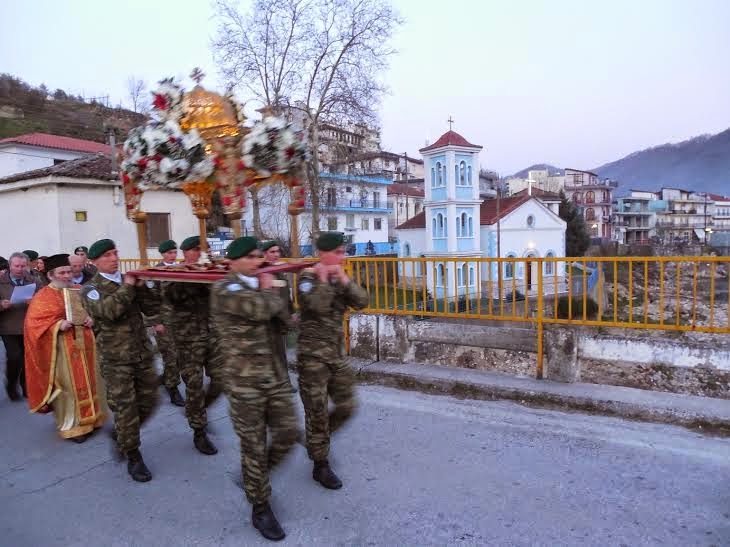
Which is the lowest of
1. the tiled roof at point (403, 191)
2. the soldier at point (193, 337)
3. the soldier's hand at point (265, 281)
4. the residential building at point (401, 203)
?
the soldier at point (193, 337)

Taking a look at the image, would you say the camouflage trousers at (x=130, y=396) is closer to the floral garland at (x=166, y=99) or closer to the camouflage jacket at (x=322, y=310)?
the camouflage jacket at (x=322, y=310)

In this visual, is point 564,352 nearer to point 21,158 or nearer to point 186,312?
point 186,312

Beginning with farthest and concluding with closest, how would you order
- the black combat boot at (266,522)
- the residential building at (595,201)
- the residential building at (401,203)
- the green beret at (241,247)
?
the residential building at (595,201), the residential building at (401,203), the green beret at (241,247), the black combat boot at (266,522)

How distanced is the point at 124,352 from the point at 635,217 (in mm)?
90357

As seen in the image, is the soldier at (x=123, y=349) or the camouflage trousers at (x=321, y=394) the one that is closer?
the camouflage trousers at (x=321, y=394)

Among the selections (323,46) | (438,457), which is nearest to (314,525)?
(438,457)

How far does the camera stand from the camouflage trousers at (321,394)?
3.68 metres

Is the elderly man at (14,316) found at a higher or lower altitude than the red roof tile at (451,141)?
lower

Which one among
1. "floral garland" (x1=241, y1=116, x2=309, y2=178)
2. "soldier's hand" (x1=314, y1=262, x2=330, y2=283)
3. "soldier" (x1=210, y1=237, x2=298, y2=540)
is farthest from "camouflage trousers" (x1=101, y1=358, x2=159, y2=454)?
"floral garland" (x1=241, y1=116, x2=309, y2=178)

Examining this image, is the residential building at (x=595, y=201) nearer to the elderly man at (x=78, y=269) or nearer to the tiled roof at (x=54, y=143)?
the tiled roof at (x=54, y=143)

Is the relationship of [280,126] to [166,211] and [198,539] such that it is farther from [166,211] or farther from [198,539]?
[166,211]

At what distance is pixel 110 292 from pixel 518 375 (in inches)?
156

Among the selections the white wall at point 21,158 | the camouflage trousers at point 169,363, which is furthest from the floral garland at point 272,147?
the white wall at point 21,158

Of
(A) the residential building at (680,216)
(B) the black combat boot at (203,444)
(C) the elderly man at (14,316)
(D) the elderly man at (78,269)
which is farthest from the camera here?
(A) the residential building at (680,216)
